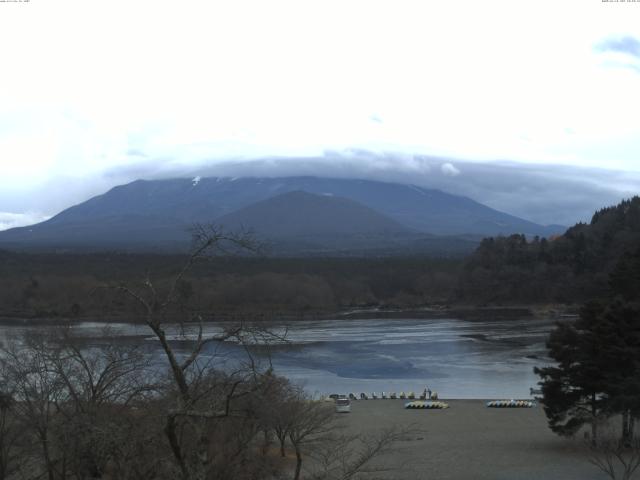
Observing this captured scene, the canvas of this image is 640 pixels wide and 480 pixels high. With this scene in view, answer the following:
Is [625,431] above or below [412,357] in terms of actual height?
above

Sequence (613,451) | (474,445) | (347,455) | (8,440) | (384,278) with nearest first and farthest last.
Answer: (347,455), (8,440), (613,451), (474,445), (384,278)

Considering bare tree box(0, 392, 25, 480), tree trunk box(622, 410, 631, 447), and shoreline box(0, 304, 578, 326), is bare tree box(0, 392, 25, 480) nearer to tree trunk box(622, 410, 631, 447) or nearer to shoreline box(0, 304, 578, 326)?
tree trunk box(622, 410, 631, 447)

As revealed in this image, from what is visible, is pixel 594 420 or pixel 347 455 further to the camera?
pixel 594 420

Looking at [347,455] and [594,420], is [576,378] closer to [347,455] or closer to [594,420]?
[594,420]

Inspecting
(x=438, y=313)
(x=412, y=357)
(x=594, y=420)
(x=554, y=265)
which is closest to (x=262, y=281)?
(x=438, y=313)

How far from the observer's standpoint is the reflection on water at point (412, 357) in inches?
1219

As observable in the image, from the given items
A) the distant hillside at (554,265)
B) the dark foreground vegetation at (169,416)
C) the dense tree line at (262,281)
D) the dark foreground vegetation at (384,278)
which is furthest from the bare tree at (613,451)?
the distant hillside at (554,265)

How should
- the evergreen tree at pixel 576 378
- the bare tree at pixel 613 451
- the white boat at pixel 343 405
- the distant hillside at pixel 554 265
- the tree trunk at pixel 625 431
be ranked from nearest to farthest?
the bare tree at pixel 613 451
the tree trunk at pixel 625 431
the evergreen tree at pixel 576 378
the white boat at pixel 343 405
the distant hillside at pixel 554 265

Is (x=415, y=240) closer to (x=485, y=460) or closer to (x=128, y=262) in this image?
(x=128, y=262)

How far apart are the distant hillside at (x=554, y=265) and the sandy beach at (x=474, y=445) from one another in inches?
1810

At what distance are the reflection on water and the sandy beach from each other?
3254mm

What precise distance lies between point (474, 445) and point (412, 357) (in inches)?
771

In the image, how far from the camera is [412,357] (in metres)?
39.2

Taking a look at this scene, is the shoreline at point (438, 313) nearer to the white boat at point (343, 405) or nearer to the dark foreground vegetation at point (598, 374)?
the white boat at point (343, 405)
